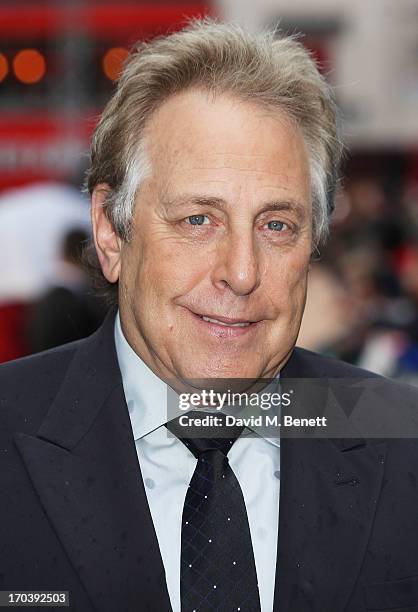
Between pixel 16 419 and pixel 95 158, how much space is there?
75cm

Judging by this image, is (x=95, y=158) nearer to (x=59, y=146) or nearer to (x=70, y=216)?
(x=70, y=216)

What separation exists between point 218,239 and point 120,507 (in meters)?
0.67

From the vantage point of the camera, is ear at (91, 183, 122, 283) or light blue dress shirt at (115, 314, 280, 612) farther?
ear at (91, 183, 122, 283)

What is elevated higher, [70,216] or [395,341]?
[70,216]

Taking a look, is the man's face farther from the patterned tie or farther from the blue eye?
the patterned tie

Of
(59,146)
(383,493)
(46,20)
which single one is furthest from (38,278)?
(46,20)

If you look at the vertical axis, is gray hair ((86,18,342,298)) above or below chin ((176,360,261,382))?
above

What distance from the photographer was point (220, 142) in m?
2.41

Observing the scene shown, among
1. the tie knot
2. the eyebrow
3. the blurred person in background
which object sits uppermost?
the blurred person in background

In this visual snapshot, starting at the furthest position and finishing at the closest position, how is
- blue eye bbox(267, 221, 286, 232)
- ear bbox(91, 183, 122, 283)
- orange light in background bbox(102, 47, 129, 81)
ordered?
orange light in background bbox(102, 47, 129, 81)
ear bbox(91, 183, 122, 283)
blue eye bbox(267, 221, 286, 232)

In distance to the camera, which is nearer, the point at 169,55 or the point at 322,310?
the point at 169,55

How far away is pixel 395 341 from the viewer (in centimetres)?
507

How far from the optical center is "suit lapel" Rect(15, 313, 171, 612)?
2.26 m

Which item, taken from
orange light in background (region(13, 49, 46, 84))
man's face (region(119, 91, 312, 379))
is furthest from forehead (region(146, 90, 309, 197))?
orange light in background (region(13, 49, 46, 84))
